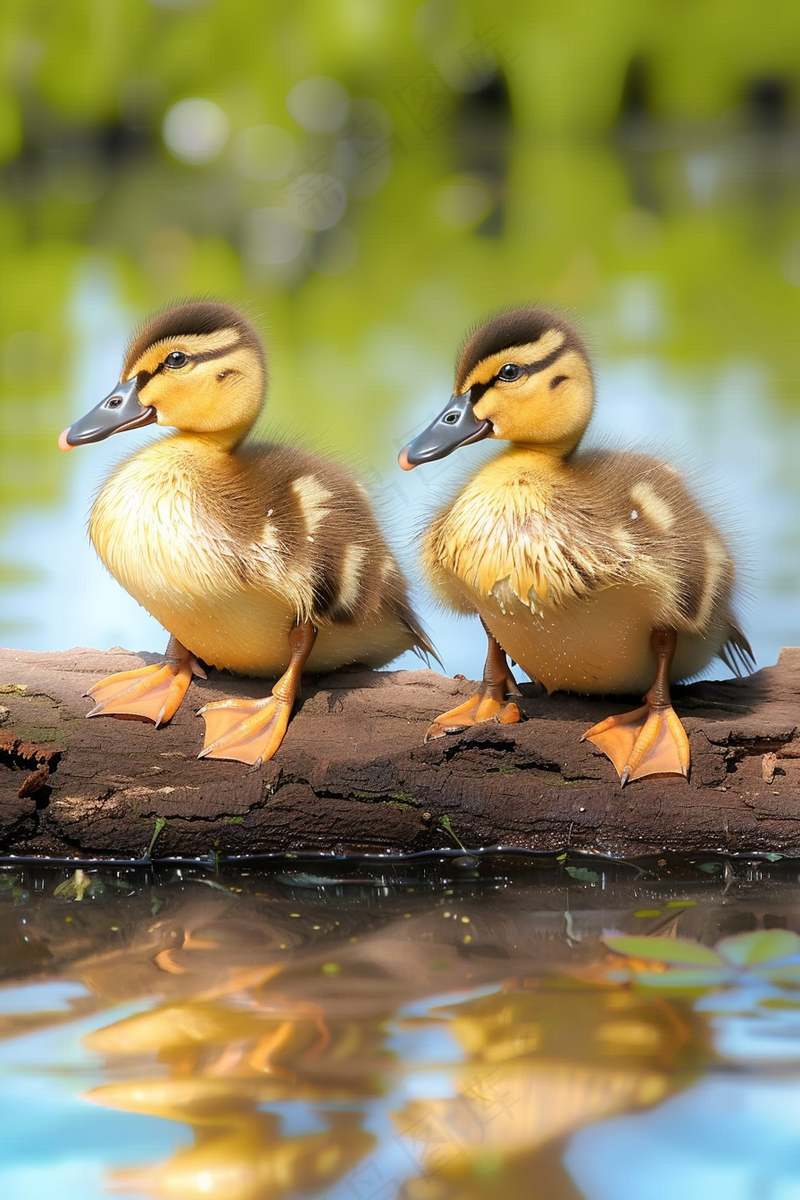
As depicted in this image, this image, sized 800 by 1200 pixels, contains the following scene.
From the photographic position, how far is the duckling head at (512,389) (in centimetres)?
136

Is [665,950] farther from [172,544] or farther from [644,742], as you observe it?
[172,544]

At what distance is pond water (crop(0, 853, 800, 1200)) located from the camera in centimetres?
78

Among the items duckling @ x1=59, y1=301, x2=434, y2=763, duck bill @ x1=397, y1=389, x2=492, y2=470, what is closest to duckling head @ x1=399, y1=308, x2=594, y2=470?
duck bill @ x1=397, y1=389, x2=492, y2=470

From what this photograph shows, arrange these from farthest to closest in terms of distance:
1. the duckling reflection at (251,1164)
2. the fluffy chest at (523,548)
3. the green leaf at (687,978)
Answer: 1. the fluffy chest at (523,548)
2. the green leaf at (687,978)
3. the duckling reflection at (251,1164)

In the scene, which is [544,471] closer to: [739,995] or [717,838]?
[717,838]

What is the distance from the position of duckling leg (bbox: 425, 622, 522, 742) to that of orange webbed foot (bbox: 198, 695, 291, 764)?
0.17m

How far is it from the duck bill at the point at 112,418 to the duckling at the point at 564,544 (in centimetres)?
32

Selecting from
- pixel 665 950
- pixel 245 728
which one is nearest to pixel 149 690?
pixel 245 728

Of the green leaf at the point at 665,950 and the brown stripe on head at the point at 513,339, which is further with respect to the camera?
the brown stripe on head at the point at 513,339

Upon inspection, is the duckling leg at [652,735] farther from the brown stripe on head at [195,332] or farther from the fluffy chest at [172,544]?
the brown stripe on head at [195,332]

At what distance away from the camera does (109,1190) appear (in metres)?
0.75

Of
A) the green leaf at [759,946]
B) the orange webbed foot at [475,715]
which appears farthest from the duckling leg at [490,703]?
the green leaf at [759,946]

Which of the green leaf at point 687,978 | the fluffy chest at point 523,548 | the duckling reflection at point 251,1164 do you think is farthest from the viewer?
the fluffy chest at point 523,548

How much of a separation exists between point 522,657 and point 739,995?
0.51 meters
